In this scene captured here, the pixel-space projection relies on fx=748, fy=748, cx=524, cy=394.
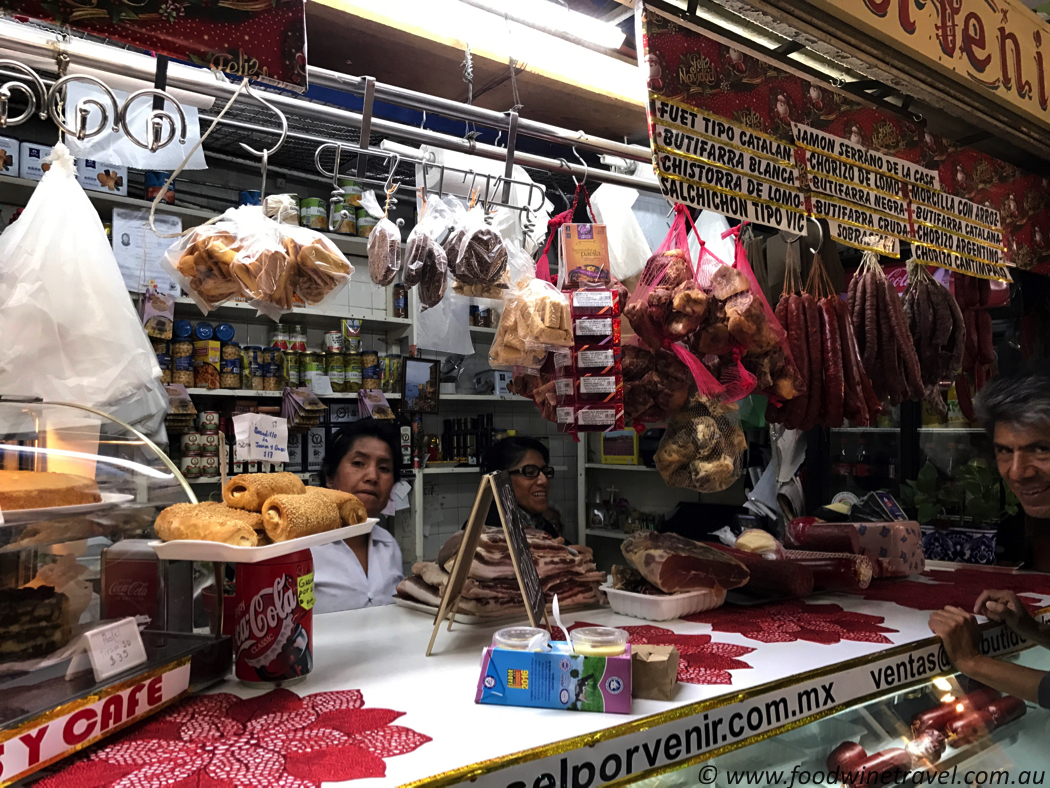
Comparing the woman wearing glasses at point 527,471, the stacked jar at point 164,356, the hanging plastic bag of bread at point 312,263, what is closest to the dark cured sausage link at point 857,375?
the hanging plastic bag of bread at point 312,263

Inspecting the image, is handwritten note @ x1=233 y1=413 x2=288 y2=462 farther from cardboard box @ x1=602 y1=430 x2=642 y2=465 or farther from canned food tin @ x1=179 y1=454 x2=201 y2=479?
cardboard box @ x1=602 y1=430 x2=642 y2=465

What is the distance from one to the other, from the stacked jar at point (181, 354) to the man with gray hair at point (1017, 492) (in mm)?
3727

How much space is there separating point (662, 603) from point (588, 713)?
2.46ft

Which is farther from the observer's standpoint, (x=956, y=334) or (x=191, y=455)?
(x=191, y=455)

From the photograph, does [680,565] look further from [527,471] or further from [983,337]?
[527,471]

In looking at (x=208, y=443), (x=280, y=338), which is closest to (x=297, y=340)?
(x=280, y=338)

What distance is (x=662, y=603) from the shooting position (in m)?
2.11

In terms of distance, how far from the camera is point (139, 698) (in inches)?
51.4

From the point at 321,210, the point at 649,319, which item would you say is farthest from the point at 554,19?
the point at 321,210

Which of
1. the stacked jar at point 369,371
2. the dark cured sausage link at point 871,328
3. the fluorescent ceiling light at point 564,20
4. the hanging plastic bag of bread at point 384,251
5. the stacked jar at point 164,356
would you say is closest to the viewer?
the fluorescent ceiling light at point 564,20

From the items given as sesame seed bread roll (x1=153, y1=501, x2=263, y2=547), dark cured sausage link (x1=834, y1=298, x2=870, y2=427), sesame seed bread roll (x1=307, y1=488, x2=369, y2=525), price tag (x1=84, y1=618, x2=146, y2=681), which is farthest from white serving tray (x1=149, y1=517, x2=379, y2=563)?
dark cured sausage link (x1=834, y1=298, x2=870, y2=427)

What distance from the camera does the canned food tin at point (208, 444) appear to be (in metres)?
4.21

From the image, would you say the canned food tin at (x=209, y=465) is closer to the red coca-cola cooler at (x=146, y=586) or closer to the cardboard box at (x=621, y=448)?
the red coca-cola cooler at (x=146, y=586)

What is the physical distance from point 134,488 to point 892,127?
7.73ft
